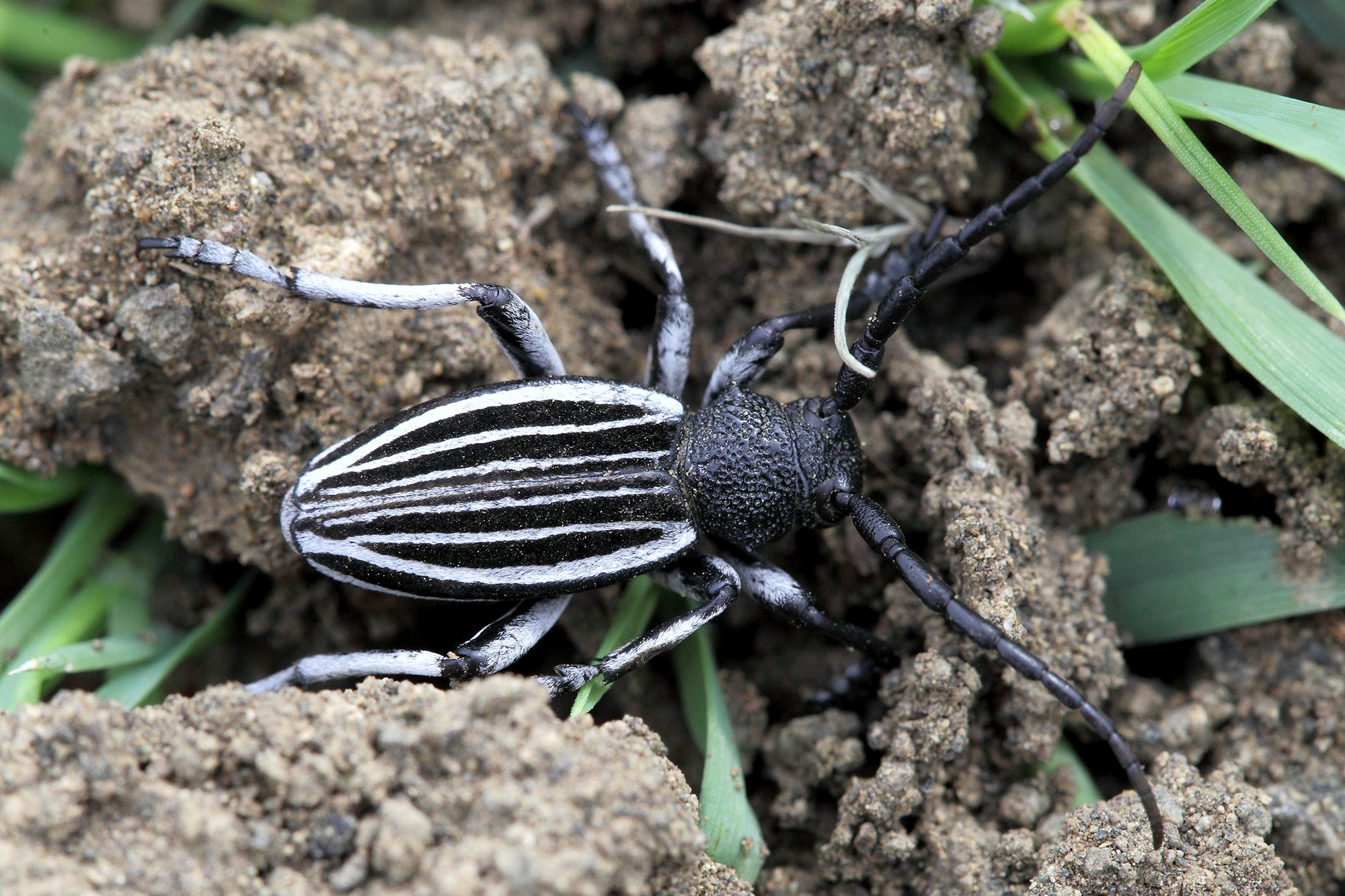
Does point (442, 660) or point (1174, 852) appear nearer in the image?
point (1174, 852)

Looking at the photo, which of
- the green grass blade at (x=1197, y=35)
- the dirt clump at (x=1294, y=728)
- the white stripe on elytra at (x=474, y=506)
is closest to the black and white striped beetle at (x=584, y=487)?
the white stripe on elytra at (x=474, y=506)

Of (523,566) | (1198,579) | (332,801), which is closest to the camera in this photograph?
(332,801)

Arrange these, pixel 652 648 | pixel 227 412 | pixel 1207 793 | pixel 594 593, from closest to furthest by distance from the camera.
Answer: pixel 1207 793, pixel 652 648, pixel 227 412, pixel 594 593

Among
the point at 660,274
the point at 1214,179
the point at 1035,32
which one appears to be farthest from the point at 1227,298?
the point at 660,274

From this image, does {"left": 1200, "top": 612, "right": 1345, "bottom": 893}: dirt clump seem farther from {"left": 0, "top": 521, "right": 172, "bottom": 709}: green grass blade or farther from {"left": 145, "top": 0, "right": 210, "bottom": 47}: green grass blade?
{"left": 145, "top": 0, "right": 210, "bottom": 47}: green grass blade

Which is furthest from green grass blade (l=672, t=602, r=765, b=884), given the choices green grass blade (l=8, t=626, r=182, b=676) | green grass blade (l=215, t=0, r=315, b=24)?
green grass blade (l=215, t=0, r=315, b=24)

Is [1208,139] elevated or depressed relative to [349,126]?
elevated

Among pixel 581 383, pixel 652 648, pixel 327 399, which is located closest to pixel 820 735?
pixel 652 648

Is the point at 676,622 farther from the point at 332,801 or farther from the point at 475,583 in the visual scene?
the point at 332,801

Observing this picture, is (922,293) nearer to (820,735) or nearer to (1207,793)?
(820,735)
